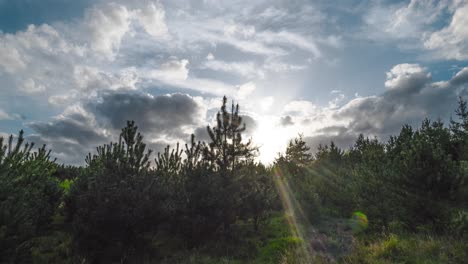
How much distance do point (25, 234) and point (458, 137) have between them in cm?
3471

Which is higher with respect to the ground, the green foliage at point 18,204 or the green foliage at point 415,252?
the green foliage at point 18,204

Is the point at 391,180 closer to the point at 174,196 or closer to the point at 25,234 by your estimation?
the point at 174,196

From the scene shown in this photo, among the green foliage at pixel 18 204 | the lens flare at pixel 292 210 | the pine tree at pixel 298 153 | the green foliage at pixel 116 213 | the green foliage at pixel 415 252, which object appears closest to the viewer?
the green foliage at pixel 18 204

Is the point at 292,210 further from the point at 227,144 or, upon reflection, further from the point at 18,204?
the point at 18,204

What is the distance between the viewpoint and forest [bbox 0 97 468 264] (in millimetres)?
9445

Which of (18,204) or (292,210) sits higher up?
(18,204)

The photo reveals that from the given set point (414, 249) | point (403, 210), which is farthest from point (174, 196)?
point (403, 210)

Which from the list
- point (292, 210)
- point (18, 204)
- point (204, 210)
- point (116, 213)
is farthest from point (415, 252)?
point (292, 210)

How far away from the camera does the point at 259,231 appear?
1752cm

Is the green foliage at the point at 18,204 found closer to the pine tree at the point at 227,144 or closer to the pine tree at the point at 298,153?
the pine tree at the point at 227,144

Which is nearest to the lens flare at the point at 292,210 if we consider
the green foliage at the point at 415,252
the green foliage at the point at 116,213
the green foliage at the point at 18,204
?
the green foliage at the point at 415,252

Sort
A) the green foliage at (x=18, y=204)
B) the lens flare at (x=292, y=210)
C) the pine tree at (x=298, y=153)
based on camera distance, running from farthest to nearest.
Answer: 1. the pine tree at (x=298, y=153)
2. the lens flare at (x=292, y=210)
3. the green foliage at (x=18, y=204)

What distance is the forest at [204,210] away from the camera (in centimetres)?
945

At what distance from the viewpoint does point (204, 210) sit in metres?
13.8
